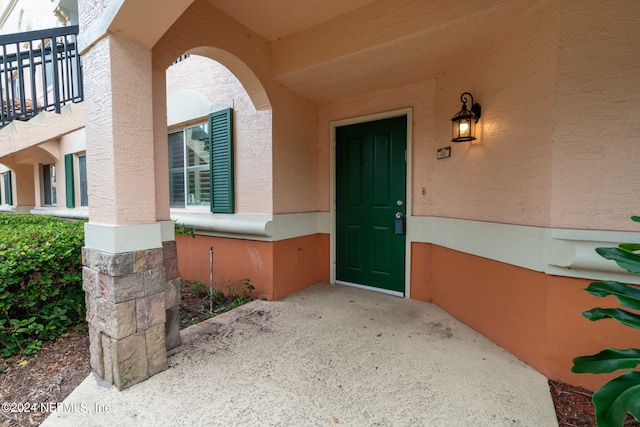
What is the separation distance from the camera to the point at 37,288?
7.28 feet

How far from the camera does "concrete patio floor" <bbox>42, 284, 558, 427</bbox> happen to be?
152 cm

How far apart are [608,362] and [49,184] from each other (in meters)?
11.3

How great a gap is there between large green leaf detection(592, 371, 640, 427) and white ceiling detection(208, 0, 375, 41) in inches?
116

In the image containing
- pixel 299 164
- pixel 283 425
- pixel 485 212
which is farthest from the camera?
pixel 299 164

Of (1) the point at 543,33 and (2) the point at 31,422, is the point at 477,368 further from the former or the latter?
(2) the point at 31,422

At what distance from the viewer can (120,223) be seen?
67.1 inches

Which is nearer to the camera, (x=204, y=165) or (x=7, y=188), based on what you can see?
(x=204, y=165)

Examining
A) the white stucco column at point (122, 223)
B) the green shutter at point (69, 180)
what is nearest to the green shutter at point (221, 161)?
the white stucco column at point (122, 223)

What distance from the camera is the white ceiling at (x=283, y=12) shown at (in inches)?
95.7

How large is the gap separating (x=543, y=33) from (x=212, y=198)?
3.63 metres

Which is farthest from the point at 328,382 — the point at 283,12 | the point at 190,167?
the point at 190,167

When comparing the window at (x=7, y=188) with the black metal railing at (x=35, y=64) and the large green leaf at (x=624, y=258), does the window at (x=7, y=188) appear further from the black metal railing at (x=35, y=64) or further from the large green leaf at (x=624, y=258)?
the large green leaf at (x=624, y=258)

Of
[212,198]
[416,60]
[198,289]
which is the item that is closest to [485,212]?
[416,60]

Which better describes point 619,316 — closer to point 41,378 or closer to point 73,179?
point 41,378
